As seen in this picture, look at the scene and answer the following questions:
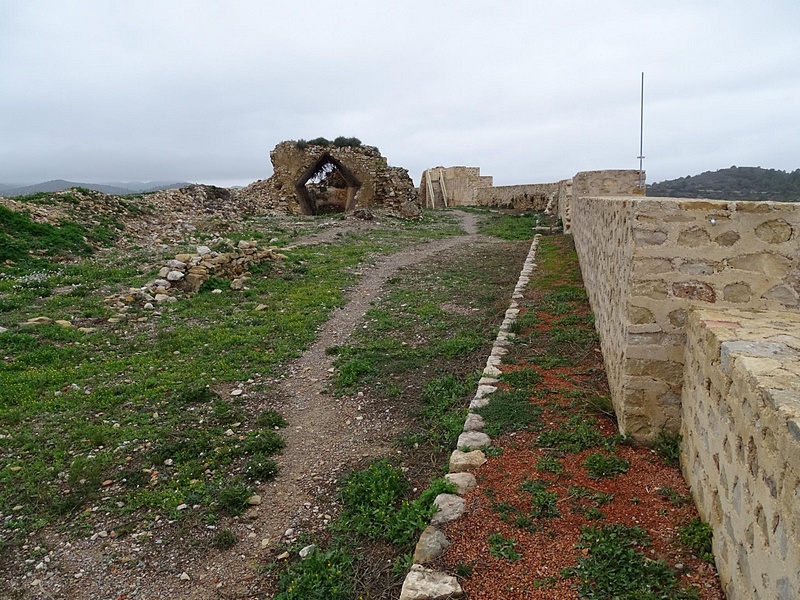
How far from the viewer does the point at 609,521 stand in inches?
114

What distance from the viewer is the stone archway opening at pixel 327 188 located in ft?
82.5

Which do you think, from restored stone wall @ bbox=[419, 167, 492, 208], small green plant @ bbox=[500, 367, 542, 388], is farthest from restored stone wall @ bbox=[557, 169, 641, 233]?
restored stone wall @ bbox=[419, 167, 492, 208]

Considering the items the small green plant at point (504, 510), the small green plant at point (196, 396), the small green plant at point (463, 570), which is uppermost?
the small green plant at point (196, 396)

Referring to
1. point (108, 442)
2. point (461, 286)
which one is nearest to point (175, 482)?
point (108, 442)

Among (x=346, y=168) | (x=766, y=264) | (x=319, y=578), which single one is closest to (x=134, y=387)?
(x=319, y=578)

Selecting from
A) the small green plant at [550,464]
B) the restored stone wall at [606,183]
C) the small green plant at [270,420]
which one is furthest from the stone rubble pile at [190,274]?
the restored stone wall at [606,183]

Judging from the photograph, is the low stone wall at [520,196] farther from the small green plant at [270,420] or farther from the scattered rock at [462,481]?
the scattered rock at [462,481]

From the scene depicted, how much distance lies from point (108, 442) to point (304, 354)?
2.59m

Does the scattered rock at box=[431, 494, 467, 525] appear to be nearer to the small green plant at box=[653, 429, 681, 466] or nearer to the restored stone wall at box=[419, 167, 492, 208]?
the small green plant at box=[653, 429, 681, 466]

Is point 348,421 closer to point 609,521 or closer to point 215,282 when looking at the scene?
point 609,521

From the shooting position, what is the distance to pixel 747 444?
217cm

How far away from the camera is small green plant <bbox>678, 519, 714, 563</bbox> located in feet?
8.47

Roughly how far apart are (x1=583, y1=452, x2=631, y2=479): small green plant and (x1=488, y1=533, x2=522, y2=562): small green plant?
2.81ft

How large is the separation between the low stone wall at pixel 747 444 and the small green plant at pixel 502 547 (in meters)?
0.98
